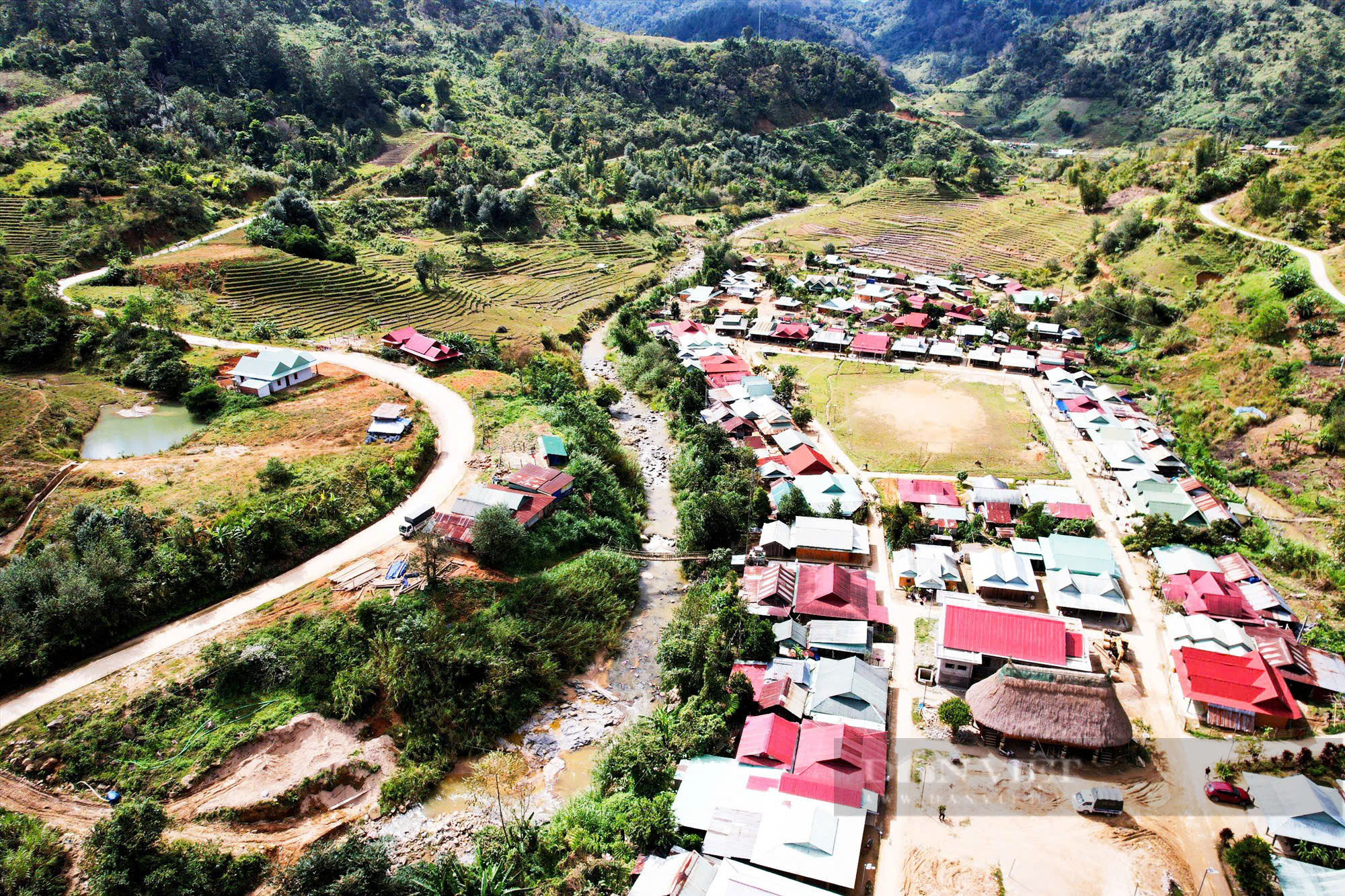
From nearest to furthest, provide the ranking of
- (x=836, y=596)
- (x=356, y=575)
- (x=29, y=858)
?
(x=29, y=858), (x=356, y=575), (x=836, y=596)

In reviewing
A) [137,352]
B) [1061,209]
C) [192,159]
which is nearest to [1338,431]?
[1061,209]

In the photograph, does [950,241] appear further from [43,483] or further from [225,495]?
[43,483]

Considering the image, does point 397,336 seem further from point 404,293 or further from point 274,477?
point 274,477

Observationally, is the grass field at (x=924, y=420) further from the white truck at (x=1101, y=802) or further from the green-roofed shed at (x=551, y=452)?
the white truck at (x=1101, y=802)

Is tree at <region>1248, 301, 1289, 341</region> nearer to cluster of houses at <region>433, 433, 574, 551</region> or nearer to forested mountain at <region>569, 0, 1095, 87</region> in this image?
cluster of houses at <region>433, 433, 574, 551</region>

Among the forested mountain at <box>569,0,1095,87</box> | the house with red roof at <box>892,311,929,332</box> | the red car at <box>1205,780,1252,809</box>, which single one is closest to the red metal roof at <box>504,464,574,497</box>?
the red car at <box>1205,780,1252,809</box>

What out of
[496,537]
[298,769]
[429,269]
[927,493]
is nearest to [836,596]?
[927,493]
